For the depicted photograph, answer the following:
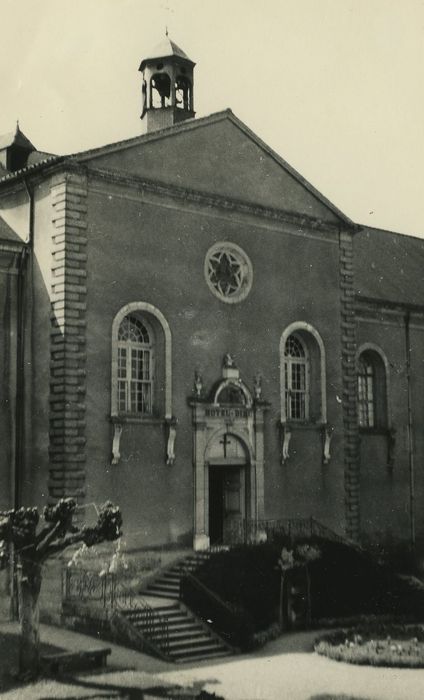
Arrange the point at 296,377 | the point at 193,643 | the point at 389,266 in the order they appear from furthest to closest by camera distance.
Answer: the point at 389,266, the point at 296,377, the point at 193,643

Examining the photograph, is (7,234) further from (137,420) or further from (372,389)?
(372,389)

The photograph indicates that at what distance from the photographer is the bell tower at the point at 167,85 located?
28.9 metres

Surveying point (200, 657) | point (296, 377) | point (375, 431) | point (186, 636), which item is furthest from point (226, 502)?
point (375, 431)

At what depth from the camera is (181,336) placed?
25781mm

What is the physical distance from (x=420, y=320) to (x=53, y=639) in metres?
20.2

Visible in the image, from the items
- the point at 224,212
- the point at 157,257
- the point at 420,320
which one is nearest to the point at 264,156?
the point at 224,212

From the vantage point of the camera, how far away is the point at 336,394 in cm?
2936

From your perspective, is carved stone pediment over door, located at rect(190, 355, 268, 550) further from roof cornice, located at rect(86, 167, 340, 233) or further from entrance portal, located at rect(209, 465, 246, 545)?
roof cornice, located at rect(86, 167, 340, 233)

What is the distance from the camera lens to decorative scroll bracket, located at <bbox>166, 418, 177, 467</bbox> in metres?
25.0

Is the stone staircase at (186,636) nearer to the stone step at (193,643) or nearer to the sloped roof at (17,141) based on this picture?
the stone step at (193,643)

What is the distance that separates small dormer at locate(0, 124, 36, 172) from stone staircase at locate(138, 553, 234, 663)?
545 inches

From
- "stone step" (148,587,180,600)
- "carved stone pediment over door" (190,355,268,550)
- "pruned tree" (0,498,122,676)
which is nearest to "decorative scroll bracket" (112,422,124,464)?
"carved stone pediment over door" (190,355,268,550)

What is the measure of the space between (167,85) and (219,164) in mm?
4121

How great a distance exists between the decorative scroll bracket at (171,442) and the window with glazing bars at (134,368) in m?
0.67
